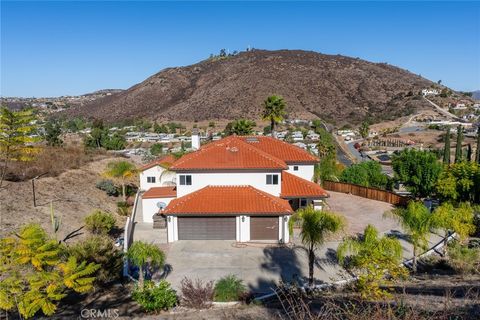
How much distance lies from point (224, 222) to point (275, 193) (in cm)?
438

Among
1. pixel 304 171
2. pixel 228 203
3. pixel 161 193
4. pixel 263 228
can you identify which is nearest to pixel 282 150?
pixel 304 171

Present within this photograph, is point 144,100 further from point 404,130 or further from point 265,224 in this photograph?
point 265,224

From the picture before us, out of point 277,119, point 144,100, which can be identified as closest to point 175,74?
point 144,100

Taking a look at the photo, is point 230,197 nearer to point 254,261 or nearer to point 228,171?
point 228,171

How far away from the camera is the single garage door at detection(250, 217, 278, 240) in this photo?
23.0 meters

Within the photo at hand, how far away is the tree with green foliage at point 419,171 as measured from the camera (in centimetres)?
3047

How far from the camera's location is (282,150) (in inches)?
1220

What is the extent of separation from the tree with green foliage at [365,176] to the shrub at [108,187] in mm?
24096

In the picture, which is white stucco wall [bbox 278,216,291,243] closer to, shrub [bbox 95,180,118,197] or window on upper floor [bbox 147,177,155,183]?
window on upper floor [bbox 147,177,155,183]

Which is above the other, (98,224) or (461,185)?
(461,185)

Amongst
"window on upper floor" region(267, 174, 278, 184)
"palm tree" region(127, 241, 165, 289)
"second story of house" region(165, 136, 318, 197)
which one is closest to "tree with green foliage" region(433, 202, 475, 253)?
"second story of house" region(165, 136, 318, 197)

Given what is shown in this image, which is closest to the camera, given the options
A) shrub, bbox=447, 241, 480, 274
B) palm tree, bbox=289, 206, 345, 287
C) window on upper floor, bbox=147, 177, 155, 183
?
palm tree, bbox=289, 206, 345, 287

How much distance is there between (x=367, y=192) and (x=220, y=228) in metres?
17.8

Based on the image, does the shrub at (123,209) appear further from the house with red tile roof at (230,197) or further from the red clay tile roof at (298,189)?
the red clay tile roof at (298,189)
